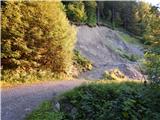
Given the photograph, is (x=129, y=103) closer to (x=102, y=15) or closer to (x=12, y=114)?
(x=12, y=114)

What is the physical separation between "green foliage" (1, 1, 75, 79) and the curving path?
3078 millimetres

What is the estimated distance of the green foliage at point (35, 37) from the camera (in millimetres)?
17031

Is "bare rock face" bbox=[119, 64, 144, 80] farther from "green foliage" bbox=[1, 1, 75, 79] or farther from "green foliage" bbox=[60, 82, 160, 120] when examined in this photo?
"green foliage" bbox=[60, 82, 160, 120]

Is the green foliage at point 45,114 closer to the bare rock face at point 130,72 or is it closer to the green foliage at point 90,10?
the bare rock face at point 130,72

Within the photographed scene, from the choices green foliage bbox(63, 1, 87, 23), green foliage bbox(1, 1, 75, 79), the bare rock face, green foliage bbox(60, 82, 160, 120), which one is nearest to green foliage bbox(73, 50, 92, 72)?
the bare rock face

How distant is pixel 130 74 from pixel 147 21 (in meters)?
15.4

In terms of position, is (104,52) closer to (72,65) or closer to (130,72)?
(130,72)

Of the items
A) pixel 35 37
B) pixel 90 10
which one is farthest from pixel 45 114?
pixel 90 10

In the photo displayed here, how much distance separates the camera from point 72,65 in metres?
22.5

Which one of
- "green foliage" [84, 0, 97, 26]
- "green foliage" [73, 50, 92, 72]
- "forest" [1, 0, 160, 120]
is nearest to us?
"forest" [1, 0, 160, 120]

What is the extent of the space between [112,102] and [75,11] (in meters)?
26.5

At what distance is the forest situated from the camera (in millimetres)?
9609

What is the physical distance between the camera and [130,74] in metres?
24.3

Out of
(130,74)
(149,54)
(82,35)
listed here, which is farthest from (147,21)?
(82,35)
